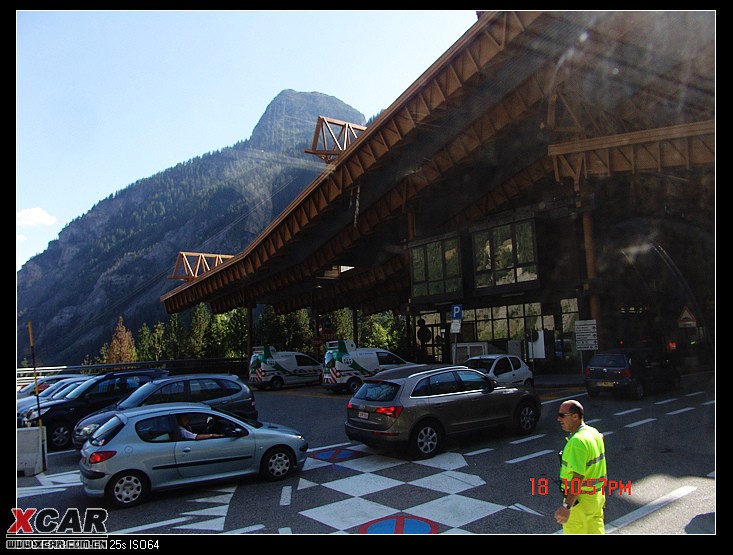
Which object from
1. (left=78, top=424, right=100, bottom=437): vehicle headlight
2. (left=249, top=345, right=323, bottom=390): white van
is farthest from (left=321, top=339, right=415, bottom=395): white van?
(left=78, top=424, right=100, bottom=437): vehicle headlight

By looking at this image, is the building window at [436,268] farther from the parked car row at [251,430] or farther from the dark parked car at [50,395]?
the dark parked car at [50,395]

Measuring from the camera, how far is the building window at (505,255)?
81.6 feet

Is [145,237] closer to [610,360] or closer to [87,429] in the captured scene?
[87,429]

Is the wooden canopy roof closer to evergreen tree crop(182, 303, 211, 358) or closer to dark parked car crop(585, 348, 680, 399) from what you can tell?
dark parked car crop(585, 348, 680, 399)

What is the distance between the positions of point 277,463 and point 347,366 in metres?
14.3

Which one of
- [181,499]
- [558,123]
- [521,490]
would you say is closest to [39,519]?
[181,499]

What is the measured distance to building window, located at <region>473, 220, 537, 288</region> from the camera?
24875 mm

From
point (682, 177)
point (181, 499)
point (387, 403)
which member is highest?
point (682, 177)

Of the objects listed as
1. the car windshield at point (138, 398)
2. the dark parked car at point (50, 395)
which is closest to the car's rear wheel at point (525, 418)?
the car windshield at point (138, 398)

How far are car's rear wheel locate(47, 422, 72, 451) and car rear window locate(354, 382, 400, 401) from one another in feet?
25.3

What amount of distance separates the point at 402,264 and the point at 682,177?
18776 millimetres

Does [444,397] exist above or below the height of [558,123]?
below

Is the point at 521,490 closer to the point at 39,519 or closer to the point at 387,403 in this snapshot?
the point at 387,403
